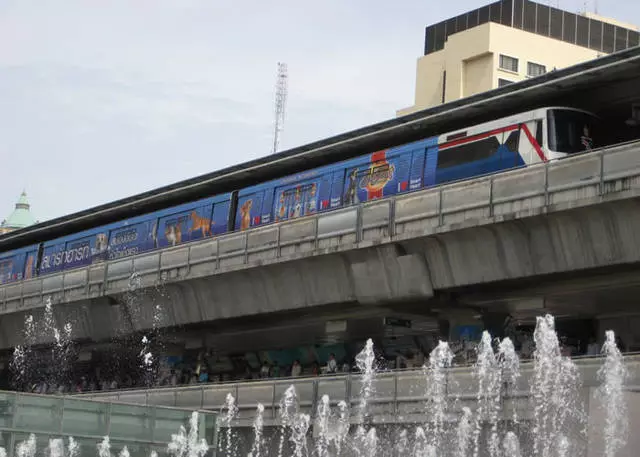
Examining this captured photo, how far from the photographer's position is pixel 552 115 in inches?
1138

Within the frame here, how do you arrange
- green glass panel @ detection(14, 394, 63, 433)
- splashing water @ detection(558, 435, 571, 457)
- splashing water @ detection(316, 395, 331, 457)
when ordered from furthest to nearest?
1. splashing water @ detection(316, 395, 331, 457)
2. green glass panel @ detection(14, 394, 63, 433)
3. splashing water @ detection(558, 435, 571, 457)

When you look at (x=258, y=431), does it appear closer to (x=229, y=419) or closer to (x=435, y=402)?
(x=229, y=419)

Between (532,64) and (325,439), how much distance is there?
47836 mm

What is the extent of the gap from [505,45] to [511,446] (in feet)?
164

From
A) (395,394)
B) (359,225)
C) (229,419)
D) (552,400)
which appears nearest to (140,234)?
(229,419)

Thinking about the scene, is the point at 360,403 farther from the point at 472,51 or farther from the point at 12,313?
the point at 472,51

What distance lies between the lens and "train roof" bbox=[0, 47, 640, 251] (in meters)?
28.5

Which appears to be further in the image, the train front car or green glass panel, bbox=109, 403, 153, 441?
green glass panel, bbox=109, 403, 153, 441

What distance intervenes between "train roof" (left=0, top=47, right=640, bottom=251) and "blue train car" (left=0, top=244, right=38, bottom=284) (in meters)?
3.47

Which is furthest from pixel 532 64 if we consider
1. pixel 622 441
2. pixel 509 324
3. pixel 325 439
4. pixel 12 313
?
pixel 622 441

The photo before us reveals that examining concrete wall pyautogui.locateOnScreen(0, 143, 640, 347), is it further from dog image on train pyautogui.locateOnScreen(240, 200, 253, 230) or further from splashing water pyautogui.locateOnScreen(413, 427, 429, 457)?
splashing water pyautogui.locateOnScreen(413, 427, 429, 457)

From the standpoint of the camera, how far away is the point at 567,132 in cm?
2923

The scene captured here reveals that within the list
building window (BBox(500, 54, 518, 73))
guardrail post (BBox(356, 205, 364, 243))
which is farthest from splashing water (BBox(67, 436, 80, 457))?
building window (BBox(500, 54, 518, 73))

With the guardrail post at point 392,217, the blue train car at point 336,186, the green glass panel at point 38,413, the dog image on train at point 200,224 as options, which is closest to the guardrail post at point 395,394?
the guardrail post at point 392,217
